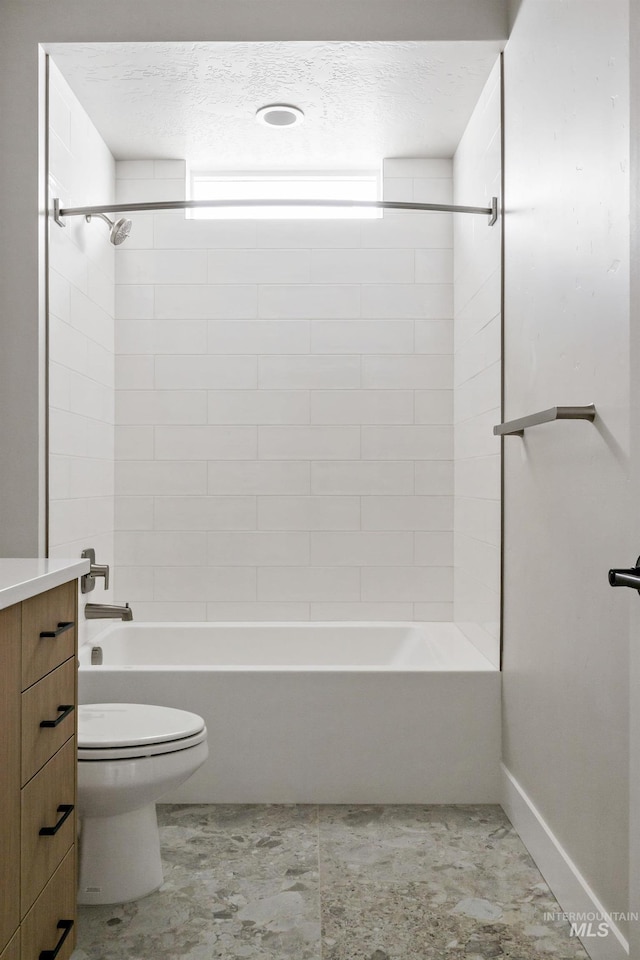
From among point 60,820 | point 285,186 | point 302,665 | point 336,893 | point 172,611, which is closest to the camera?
point 60,820

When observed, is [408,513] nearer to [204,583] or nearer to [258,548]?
[258,548]

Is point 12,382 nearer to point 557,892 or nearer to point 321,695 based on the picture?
point 321,695

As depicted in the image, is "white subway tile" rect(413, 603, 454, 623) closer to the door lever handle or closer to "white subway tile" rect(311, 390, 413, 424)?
"white subway tile" rect(311, 390, 413, 424)

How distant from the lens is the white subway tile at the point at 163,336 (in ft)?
11.6

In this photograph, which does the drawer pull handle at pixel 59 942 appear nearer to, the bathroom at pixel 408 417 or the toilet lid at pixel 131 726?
the toilet lid at pixel 131 726

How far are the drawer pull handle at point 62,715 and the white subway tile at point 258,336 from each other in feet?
7.05

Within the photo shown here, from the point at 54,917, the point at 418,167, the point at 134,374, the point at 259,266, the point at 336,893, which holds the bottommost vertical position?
the point at 336,893

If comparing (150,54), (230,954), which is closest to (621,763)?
(230,954)

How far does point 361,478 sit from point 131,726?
69.7 inches

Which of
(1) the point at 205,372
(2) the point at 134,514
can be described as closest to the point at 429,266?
(1) the point at 205,372

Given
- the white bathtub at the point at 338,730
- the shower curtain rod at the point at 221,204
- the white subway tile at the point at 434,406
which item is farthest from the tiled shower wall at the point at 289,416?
the white bathtub at the point at 338,730

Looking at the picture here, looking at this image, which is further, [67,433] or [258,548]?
[258,548]

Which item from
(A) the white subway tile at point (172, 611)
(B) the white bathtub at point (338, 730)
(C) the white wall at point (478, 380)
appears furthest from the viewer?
(A) the white subway tile at point (172, 611)

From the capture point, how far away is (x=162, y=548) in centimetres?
354
